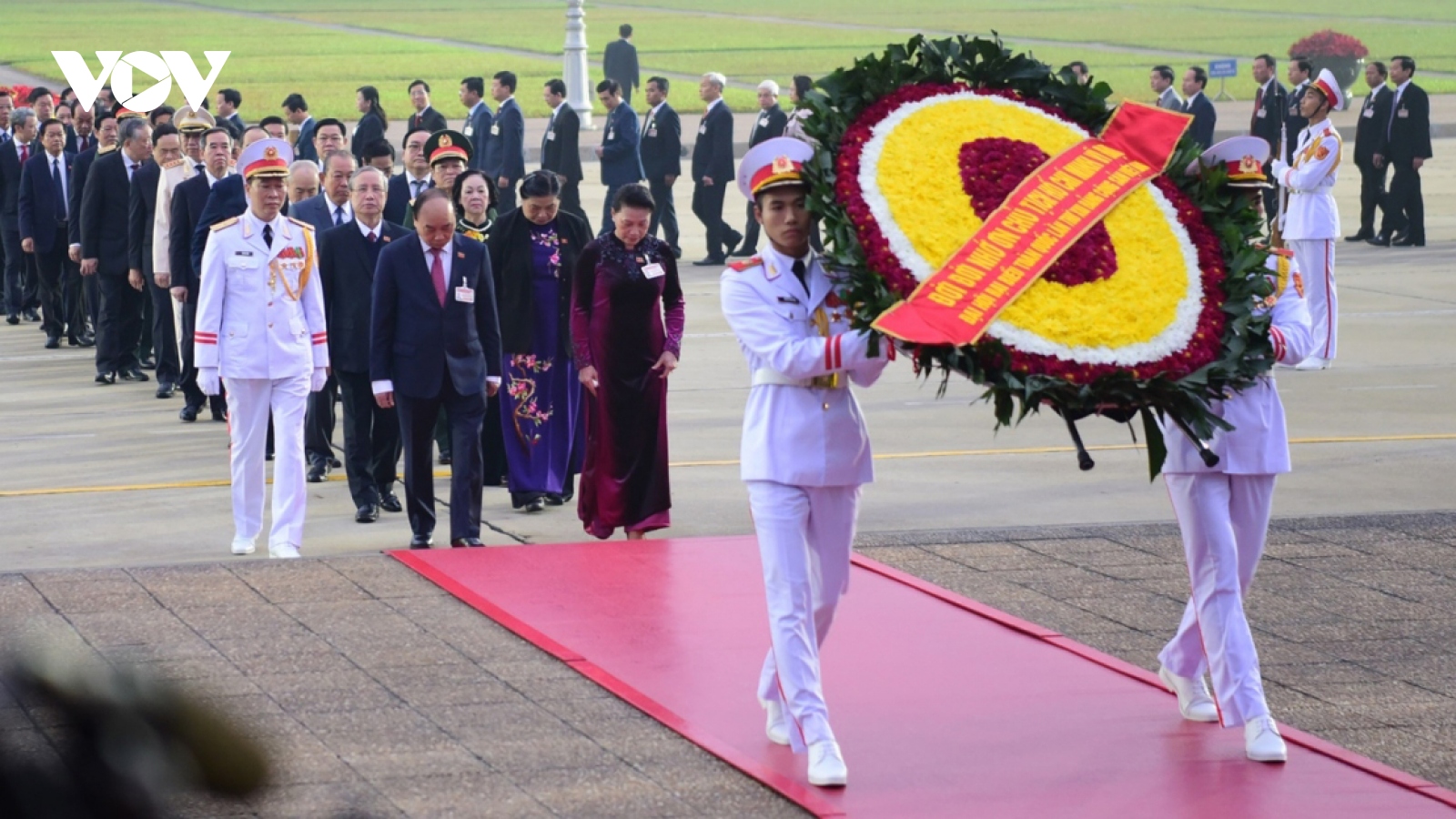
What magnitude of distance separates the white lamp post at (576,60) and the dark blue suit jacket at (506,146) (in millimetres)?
12857

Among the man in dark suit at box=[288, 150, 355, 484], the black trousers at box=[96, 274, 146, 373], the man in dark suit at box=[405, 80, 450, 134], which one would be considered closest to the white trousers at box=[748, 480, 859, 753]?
the man in dark suit at box=[288, 150, 355, 484]

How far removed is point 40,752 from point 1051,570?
323 inches

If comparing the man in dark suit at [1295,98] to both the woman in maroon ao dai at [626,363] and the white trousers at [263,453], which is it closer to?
the woman in maroon ao dai at [626,363]

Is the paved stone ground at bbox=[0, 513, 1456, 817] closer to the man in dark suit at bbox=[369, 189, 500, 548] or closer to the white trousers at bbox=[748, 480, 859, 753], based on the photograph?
the white trousers at bbox=[748, 480, 859, 753]

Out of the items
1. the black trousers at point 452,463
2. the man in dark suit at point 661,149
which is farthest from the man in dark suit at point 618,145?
the black trousers at point 452,463

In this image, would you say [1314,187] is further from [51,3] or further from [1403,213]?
[51,3]

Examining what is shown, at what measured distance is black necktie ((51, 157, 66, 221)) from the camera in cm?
1723

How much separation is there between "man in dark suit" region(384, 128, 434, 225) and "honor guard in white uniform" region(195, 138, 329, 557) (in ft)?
11.0

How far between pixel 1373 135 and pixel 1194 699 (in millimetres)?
18617

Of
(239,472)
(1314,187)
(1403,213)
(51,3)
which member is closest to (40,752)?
(239,472)

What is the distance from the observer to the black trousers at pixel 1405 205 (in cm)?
2284

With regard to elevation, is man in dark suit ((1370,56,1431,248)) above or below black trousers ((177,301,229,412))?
above

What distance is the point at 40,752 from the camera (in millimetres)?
616

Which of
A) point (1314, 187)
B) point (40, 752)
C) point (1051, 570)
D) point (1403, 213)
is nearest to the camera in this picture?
point (40, 752)
